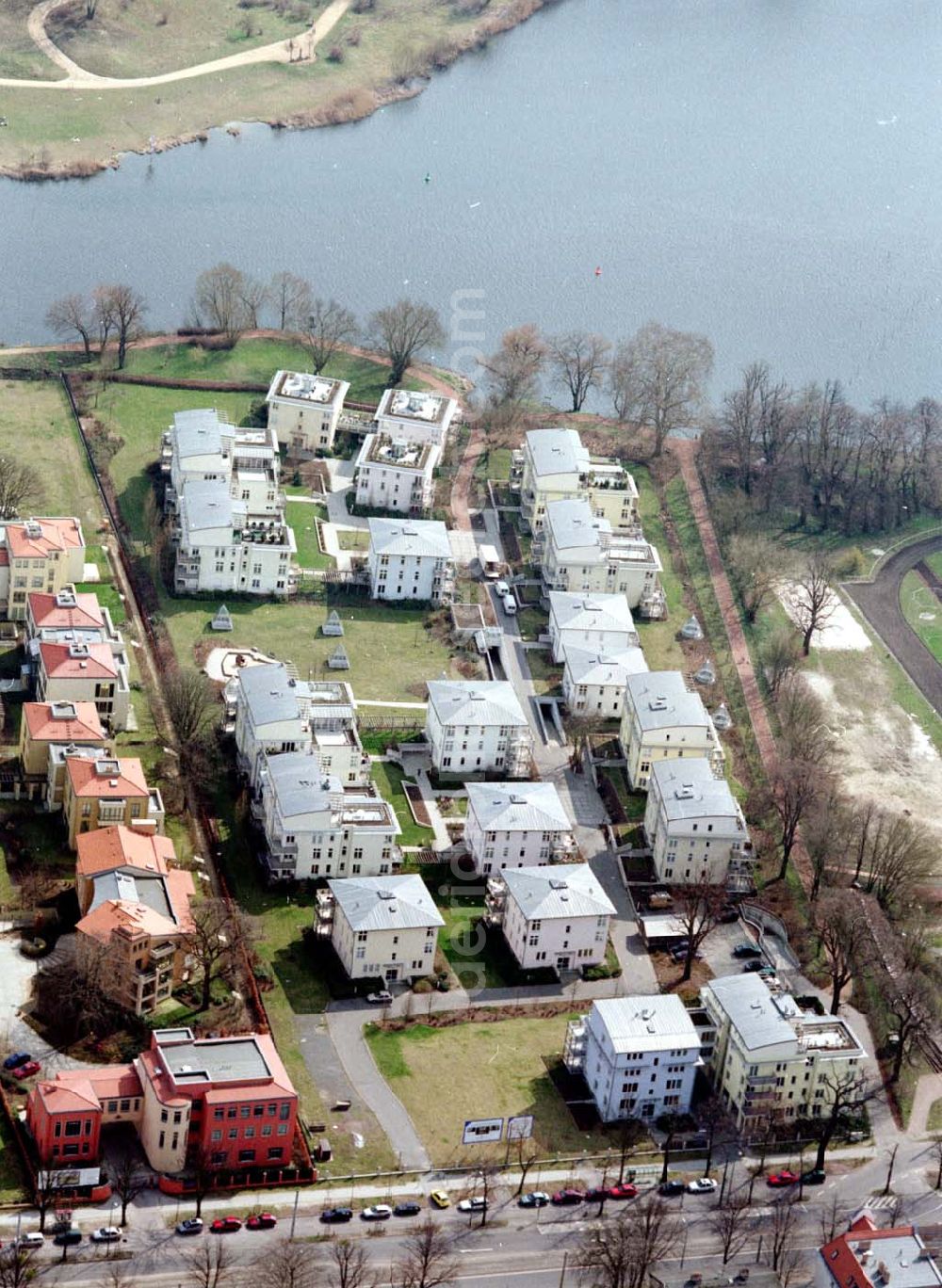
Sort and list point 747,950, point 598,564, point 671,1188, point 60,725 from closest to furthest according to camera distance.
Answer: point 671,1188 < point 747,950 < point 60,725 < point 598,564

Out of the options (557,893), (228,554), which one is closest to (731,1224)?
(557,893)

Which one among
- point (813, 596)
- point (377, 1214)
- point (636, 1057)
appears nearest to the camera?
point (377, 1214)

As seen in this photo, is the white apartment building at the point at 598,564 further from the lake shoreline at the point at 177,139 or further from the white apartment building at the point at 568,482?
the lake shoreline at the point at 177,139

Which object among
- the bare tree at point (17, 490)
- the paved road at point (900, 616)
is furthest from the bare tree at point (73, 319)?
the paved road at point (900, 616)

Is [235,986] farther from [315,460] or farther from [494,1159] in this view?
[315,460]

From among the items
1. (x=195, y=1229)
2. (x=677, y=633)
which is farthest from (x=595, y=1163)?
(x=677, y=633)

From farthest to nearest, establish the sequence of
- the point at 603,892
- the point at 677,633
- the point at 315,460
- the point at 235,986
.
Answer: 1. the point at 315,460
2. the point at 677,633
3. the point at 603,892
4. the point at 235,986

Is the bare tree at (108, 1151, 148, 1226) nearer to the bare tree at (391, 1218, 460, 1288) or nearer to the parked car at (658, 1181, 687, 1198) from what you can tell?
the bare tree at (391, 1218, 460, 1288)

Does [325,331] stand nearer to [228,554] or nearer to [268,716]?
[228,554]
